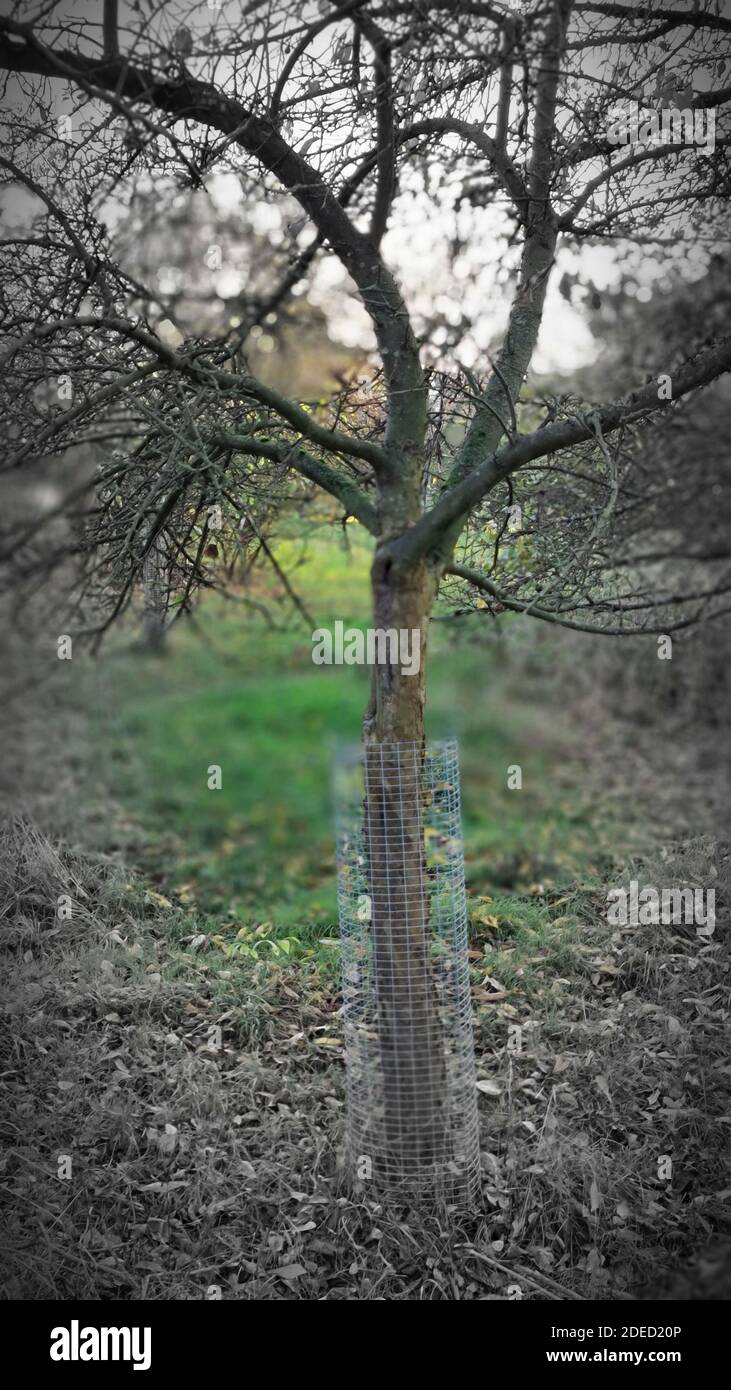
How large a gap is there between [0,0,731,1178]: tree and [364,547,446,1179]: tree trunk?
0.04 ft

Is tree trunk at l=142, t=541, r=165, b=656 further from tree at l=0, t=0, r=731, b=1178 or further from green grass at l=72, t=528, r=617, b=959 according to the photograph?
green grass at l=72, t=528, r=617, b=959

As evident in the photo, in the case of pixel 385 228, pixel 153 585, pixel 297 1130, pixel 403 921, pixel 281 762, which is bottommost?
pixel 297 1130

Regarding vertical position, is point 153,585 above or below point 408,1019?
above

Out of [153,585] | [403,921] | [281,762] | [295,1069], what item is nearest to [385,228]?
[153,585]

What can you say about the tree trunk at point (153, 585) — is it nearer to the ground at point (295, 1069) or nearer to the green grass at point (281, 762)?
the ground at point (295, 1069)

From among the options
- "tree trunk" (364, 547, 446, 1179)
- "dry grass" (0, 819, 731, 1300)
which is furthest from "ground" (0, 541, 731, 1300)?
"tree trunk" (364, 547, 446, 1179)

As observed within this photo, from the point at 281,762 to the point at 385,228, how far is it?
620 cm

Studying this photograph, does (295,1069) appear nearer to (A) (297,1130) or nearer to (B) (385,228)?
(A) (297,1130)

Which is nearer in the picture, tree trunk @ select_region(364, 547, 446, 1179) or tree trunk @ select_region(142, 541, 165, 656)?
tree trunk @ select_region(364, 547, 446, 1179)

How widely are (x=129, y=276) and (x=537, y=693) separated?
8.09m

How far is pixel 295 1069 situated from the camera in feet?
16.0

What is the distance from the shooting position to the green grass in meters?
7.04

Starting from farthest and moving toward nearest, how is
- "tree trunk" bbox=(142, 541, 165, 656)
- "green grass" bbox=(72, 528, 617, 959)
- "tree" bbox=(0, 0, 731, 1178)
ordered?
"green grass" bbox=(72, 528, 617, 959), "tree trunk" bbox=(142, 541, 165, 656), "tree" bbox=(0, 0, 731, 1178)

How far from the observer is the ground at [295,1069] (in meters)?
3.93
